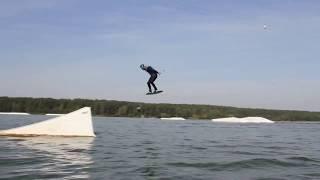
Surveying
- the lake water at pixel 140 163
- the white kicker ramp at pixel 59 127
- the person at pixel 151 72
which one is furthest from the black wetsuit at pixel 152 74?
the white kicker ramp at pixel 59 127

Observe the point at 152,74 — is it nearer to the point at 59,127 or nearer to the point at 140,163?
the point at 140,163

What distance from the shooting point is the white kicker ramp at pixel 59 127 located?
151 ft

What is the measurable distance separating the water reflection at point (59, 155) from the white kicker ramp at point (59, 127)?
1.02 meters

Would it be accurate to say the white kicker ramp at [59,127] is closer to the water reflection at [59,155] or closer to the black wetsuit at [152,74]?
the water reflection at [59,155]

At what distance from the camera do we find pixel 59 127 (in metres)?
46.5

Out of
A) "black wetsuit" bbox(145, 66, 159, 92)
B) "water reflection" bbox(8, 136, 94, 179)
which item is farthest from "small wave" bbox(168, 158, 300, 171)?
"water reflection" bbox(8, 136, 94, 179)

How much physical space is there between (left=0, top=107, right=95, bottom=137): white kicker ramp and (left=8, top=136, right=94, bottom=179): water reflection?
3.34 ft

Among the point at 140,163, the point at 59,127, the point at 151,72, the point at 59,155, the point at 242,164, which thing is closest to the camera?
the point at 151,72

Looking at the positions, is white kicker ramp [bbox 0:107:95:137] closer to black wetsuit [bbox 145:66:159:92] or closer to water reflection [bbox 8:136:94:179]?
water reflection [bbox 8:136:94:179]

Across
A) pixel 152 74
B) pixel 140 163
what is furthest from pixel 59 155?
pixel 152 74

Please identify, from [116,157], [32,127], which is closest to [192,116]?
[32,127]

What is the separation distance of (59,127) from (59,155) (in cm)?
1410

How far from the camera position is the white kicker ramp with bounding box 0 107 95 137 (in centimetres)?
4600

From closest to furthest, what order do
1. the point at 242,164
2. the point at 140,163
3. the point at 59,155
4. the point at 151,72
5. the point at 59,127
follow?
the point at 151,72
the point at 140,163
the point at 242,164
the point at 59,155
the point at 59,127
